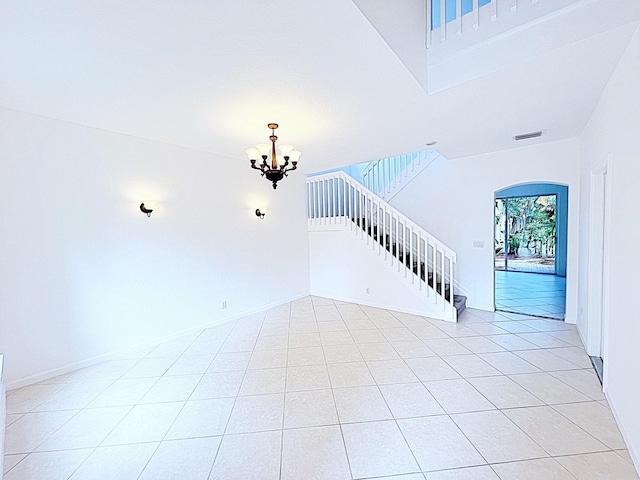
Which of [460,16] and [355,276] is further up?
[460,16]

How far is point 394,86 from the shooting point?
Result: 2551 millimetres

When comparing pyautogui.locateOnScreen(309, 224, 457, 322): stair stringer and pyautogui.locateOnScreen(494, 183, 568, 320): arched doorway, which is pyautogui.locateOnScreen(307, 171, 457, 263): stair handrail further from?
pyautogui.locateOnScreen(494, 183, 568, 320): arched doorway

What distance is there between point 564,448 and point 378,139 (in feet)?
11.9

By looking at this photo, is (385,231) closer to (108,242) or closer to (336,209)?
(336,209)

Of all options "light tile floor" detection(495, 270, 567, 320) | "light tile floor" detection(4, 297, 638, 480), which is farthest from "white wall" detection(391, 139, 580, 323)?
"light tile floor" detection(4, 297, 638, 480)

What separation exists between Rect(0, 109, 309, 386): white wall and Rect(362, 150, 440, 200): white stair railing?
2811mm

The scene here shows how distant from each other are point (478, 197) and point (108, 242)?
18.6ft

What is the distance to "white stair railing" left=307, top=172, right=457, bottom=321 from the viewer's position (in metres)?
4.82

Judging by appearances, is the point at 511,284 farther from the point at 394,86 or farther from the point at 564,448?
the point at 394,86

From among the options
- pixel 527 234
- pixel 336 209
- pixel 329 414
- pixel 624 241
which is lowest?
pixel 329 414

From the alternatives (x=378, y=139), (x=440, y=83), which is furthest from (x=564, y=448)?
(x=378, y=139)

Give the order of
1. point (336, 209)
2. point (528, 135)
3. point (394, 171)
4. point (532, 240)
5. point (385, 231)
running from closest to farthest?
point (528, 135) → point (385, 231) → point (336, 209) → point (394, 171) → point (532, 240)

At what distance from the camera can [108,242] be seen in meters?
3.49

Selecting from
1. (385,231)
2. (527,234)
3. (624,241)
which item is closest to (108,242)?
(385,231)
